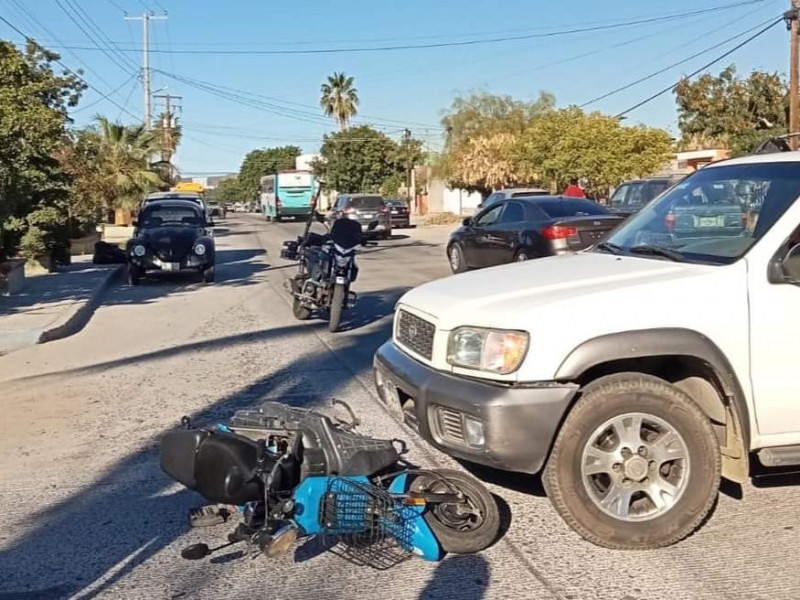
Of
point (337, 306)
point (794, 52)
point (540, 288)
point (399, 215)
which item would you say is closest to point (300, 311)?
point (337, 306)

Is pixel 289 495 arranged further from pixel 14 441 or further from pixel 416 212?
pixel 416 212

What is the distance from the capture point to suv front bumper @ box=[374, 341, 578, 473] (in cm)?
433

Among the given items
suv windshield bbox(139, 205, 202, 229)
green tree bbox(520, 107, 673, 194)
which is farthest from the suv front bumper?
green tree bbox(520, 107, 673, 194)

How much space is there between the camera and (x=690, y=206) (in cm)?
564

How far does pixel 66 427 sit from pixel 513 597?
447 cm

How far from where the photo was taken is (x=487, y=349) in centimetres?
452

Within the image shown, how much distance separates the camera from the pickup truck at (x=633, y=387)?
4.38 m

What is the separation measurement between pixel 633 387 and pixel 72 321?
9952mm

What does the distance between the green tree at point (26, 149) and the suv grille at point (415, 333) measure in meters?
9.74

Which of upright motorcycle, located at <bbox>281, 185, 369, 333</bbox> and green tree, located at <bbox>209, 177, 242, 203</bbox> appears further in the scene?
green tree, located at <bbox>209, 177, 242, 203</bbox>

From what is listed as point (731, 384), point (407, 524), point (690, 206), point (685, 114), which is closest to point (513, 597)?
point (407, 524)

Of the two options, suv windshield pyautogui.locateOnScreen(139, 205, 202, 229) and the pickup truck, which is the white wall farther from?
the pickup truck

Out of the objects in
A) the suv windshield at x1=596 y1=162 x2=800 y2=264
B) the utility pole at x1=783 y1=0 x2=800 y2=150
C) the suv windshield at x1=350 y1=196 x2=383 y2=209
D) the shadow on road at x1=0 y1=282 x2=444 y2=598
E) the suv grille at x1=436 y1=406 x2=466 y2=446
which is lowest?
the shadow on road at x1=0 y1=282 x2=444 y2=598

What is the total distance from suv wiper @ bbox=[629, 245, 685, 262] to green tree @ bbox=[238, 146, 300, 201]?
392 feet
